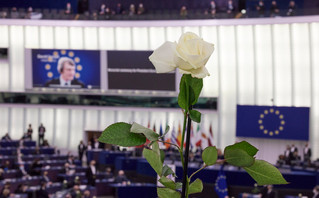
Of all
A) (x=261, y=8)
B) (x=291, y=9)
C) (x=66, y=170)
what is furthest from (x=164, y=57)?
(x=261, y=8)

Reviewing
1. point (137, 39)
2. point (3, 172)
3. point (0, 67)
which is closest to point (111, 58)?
point (137, 39)

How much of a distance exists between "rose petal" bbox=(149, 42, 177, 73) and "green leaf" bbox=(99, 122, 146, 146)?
0.14 metres

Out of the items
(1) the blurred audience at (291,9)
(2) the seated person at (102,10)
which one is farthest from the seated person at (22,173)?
(1) the blurred audience at (291,9)

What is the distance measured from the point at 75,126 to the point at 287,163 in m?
12.5

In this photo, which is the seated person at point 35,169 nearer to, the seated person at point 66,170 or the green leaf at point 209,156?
the seated person at point 66,170

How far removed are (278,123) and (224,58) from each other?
431 cm

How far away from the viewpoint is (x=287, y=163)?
16.7 meters

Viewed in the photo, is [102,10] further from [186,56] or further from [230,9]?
[186,56]

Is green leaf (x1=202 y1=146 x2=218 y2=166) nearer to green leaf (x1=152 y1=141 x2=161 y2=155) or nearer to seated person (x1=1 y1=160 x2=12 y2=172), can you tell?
green leaf (x1=152 y1=141 x2=161 y2=155)

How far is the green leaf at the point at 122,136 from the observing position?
1.04 meters

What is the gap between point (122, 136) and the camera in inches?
41.3

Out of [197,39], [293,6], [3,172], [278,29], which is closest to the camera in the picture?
[197,39]

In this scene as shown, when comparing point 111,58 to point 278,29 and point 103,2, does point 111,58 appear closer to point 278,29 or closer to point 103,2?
point 103,2

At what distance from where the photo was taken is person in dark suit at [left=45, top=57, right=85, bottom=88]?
23.1 meters
